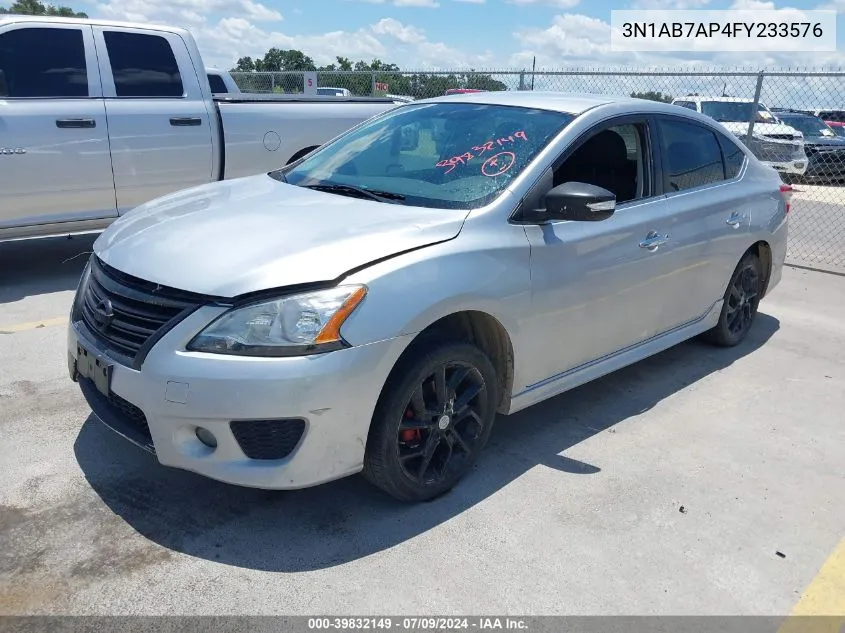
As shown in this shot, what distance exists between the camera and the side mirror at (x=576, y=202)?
3.36 m

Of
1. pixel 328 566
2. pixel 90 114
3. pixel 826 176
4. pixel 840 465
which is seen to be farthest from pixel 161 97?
pixel 826 176

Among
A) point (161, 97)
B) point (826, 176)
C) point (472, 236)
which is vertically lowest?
point (826, 176)

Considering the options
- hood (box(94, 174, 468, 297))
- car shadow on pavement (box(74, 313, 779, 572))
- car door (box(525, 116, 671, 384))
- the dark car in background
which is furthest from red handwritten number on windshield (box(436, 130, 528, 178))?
the dark car in background

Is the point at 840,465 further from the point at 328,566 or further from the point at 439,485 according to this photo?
the point at 328,566

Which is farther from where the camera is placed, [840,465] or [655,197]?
[655,197]

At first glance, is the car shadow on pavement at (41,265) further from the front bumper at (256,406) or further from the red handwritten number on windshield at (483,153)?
the red handwritten number on windshield at (483,153)

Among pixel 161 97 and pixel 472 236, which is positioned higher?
pixel 161 97

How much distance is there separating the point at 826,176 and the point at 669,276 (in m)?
15.8

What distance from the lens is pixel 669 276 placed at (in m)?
4.31

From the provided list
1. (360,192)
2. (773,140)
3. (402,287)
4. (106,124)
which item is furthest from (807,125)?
(402,287)

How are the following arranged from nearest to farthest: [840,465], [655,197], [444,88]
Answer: [840,465] < [655,197] < [444,88]

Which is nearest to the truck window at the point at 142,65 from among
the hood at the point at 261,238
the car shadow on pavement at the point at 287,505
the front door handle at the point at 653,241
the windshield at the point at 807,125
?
the hood at the point at 261,238

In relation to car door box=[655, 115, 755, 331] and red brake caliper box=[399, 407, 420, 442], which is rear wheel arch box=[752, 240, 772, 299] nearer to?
car door box=[655, 115, 755, 331]

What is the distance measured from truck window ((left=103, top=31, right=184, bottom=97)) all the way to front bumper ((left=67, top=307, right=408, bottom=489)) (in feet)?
14.3
